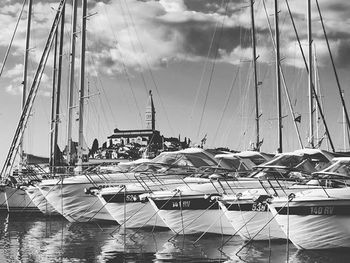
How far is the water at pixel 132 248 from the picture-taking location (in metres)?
18.8

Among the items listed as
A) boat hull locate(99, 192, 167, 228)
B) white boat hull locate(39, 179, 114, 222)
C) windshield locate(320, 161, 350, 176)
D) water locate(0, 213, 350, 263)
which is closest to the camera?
water locate(0, 213, 350, 263)

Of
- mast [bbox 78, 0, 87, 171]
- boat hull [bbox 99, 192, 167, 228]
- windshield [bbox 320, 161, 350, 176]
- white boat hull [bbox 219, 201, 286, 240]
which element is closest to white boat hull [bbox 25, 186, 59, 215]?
mast [bbox 78, 0, 87, 171]

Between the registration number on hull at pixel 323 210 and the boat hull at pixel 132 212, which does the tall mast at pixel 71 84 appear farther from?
the registration number on hull at pixel 323 210

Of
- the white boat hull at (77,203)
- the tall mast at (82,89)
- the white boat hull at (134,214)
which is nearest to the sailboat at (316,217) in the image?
the white boat hull at (134,214)

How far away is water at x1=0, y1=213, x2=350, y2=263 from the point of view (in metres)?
18.8

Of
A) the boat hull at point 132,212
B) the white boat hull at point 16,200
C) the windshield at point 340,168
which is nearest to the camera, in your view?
the windshield at point 340,168

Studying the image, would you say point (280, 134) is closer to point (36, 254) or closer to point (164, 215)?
point (164, 215)

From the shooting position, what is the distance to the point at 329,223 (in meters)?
18.9

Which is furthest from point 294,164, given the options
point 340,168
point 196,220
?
point 196,220

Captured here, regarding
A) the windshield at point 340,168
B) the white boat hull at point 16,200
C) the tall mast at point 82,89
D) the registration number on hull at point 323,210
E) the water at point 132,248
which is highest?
the tall mast at point 82,89

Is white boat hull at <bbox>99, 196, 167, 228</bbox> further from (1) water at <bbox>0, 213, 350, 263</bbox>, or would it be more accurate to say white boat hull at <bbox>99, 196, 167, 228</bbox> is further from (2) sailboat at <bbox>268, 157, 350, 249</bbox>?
(2) sailboat at <bbox>268, 157, 350, 249</bbox>

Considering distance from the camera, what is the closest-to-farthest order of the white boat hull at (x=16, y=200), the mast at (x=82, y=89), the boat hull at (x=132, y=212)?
the boat hull at (x=132, y=212), the mast at (x=82, y=89), the white boat hull at (x=16, y=200)

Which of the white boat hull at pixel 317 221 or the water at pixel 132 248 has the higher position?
the white boat hull at pixel 317 221

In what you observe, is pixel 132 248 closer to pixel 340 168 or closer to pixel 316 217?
pixel 316 217
